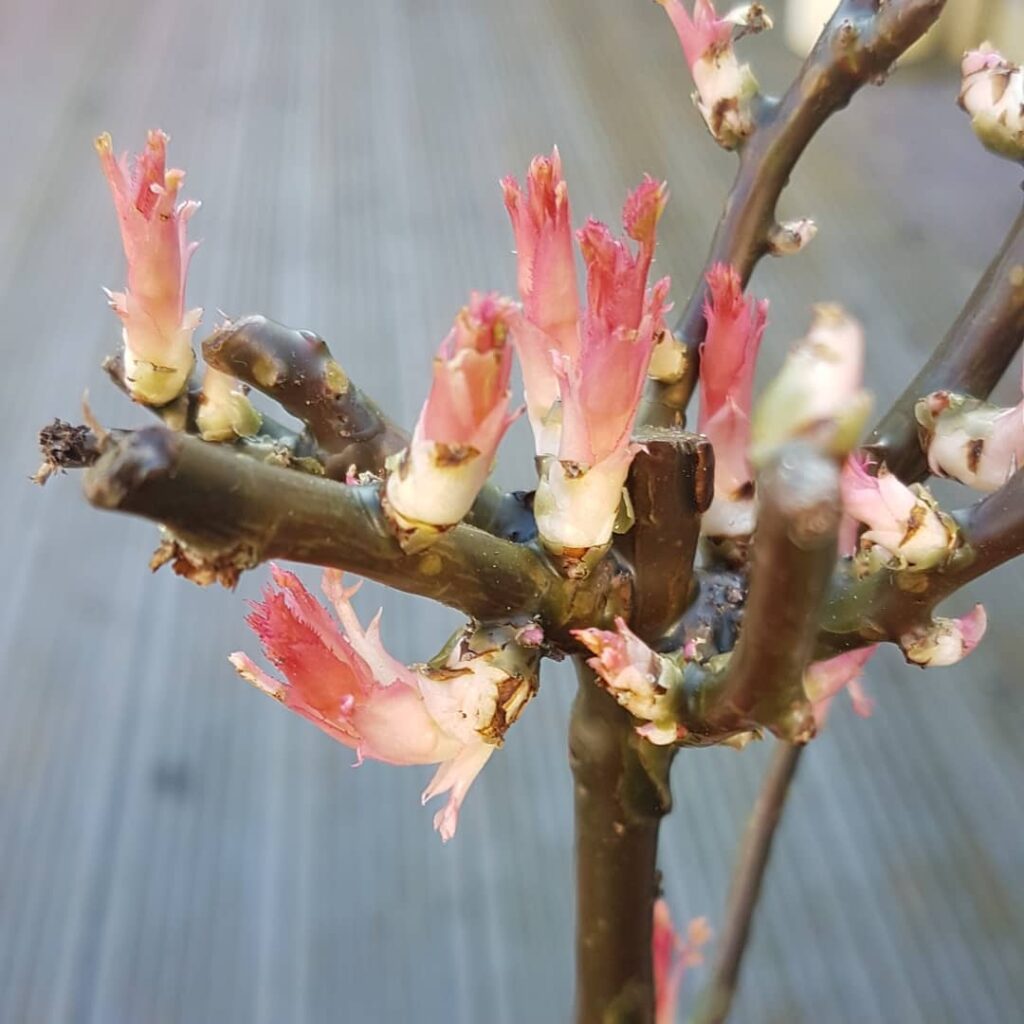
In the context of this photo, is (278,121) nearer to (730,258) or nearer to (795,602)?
(730,258)

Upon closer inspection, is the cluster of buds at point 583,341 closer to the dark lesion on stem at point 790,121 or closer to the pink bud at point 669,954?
the dark lesion on stem at point 790,121

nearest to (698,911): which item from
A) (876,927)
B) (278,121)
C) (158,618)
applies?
(876,927)

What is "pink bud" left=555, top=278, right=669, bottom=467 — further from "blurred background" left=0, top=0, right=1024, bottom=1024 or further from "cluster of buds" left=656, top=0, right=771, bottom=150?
"blurred background" left=0, top=0, right=1024, bottom=1024

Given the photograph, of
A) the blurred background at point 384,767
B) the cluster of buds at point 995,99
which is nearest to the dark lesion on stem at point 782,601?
the cluster of buds at point 995,99

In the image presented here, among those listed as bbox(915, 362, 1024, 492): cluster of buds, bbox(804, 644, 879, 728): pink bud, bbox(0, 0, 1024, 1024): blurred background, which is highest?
bbox(915, 362, 1024, 492): cluster of buds

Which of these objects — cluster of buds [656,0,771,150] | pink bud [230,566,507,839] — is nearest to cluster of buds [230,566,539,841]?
pink bud [230,566,507,839]

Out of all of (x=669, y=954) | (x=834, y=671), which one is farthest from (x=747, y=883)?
(x=834, y=671)
